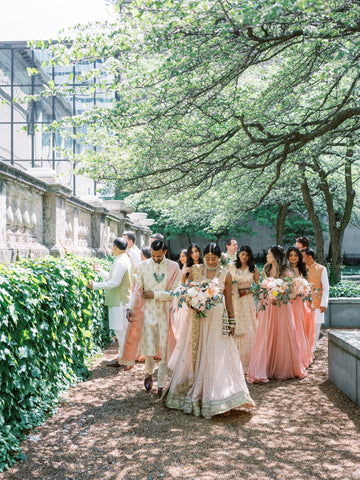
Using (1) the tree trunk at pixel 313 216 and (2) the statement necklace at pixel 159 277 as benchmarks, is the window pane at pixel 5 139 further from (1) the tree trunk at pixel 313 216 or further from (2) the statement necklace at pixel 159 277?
(2) the statement necklace at pixel 159 277

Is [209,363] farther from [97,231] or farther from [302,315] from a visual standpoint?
[97,231]

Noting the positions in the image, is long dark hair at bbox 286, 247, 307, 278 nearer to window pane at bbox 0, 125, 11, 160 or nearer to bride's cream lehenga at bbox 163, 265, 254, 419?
bride's cream lehenga at bbox 163, 265, 254, 419

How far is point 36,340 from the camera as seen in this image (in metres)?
5.16

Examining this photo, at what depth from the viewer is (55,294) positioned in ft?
19.2

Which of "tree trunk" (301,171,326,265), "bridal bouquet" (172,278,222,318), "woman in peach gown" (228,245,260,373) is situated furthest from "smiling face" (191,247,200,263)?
"tree trunk" (301,171,326,265)

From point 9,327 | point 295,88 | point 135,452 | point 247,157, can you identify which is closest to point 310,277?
point 247,157

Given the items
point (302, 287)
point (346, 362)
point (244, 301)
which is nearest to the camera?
point (346, 362)

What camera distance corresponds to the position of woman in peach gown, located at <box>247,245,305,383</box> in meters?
7.48

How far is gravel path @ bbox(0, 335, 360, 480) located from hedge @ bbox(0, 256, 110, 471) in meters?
0.19

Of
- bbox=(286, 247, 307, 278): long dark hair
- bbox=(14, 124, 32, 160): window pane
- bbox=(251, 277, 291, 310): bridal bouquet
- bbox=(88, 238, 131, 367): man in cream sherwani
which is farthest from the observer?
bbox=(14, 124, 32, 160): window pane

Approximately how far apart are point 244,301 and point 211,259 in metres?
2.45

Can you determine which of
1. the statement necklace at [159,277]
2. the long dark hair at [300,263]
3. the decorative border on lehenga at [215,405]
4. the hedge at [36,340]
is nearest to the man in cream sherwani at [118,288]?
the hedge at [36,340]

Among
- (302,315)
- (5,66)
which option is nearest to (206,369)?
(302,315)

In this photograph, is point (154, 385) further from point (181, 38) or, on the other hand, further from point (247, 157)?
point (181, 38)
